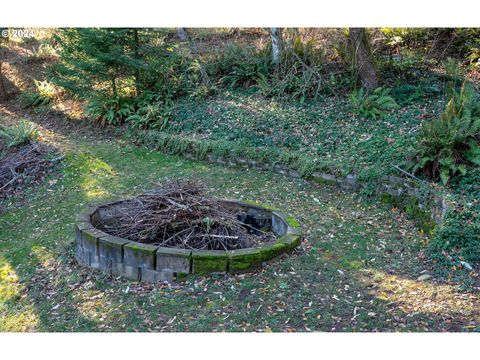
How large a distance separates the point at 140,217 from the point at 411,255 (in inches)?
130

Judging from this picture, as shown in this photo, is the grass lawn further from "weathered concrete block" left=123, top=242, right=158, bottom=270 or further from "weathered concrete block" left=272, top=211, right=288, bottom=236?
"weathered concrete block" left=272, top=211, right=288, bottom=236

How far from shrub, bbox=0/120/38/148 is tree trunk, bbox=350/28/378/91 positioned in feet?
22.9

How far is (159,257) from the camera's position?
4.80m

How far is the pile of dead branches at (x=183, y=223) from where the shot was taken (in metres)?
5.18

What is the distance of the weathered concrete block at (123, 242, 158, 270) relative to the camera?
15.9 feet

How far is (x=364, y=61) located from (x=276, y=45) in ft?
7.32

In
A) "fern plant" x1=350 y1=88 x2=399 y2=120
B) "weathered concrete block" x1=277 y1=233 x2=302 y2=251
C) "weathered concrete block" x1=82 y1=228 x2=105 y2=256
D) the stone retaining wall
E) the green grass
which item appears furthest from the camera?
"fern plant" x1=350 y1=88 x2=399 y2=120

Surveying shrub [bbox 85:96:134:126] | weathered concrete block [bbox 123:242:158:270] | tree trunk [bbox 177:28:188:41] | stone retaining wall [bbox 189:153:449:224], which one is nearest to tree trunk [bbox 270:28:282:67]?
stone retaining wall [bbox 189:153:449:224]

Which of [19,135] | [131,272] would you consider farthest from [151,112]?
[131,272]

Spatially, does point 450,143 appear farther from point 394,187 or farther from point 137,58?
point 137,58

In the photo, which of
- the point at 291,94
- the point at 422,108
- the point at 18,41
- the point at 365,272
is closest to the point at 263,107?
the point at 291,94

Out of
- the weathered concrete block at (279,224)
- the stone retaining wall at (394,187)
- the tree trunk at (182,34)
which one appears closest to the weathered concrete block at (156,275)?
the weathered concrete block at (279,224)

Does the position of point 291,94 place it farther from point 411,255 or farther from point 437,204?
point 411,255

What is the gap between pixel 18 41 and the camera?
14977mm
